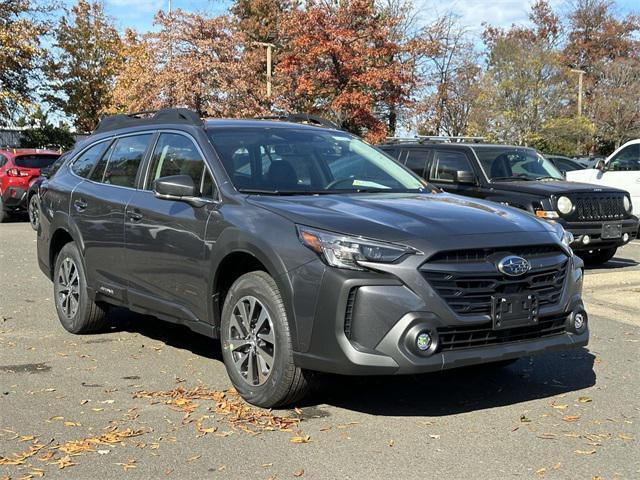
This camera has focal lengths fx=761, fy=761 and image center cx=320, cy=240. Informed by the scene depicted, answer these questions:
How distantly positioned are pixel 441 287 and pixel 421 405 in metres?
0.98

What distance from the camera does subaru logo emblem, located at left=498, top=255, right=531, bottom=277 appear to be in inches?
164

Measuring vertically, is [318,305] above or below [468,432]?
above

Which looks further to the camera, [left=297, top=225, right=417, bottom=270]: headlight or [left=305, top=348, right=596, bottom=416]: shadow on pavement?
[left=305, top=348, right=596, bottom=416]: shadow on pavement

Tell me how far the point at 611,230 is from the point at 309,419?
7.39 metres

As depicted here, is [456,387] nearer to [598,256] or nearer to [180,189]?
[180,189]

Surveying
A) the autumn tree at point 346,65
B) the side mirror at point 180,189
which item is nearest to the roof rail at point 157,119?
the side mirror at point 180,189

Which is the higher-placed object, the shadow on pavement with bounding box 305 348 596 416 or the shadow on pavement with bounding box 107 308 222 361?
the shadow on pavement with bounding box 305 348 596 416

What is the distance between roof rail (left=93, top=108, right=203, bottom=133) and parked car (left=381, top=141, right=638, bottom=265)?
5355 millimetres

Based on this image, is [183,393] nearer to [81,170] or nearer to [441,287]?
[441,287]

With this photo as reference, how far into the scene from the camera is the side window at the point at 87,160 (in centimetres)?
667

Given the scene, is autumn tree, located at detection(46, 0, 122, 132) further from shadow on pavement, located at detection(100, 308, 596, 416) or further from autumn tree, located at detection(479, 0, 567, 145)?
shadow on pavement, located at detection(100, 308, 596, 416)

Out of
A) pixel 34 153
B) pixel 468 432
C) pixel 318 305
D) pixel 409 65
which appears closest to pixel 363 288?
pixel 318 305

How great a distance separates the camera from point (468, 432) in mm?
4188

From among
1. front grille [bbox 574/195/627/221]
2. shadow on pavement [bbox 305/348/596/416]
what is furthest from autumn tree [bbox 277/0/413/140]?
shadow on pavement [bbox 305/348/596/416]
